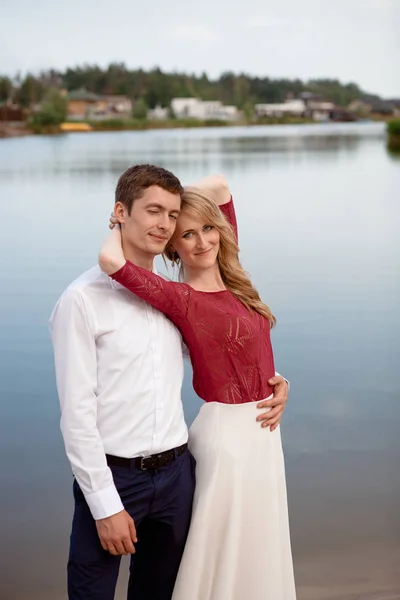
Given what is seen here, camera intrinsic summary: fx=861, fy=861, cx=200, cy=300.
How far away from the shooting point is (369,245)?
12922 mm

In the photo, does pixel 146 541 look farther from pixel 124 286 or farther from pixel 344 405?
pixel 344 405

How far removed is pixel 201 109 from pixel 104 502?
43.4 meters

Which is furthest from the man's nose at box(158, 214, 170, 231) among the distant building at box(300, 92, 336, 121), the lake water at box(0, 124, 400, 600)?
the distant building at box(300, 92, 336, 121)

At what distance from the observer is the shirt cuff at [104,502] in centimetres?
183

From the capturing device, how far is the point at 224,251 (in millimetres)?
2148

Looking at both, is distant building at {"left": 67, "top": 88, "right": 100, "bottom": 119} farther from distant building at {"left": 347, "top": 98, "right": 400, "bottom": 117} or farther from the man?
the man

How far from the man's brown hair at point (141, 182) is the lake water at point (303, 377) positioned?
1.60m

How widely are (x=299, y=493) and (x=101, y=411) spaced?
2.45 meters

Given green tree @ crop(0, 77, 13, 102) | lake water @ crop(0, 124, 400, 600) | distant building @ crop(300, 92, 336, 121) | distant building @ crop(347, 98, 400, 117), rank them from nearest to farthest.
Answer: lake water @ crop(0, 124, 400, 600)
distant building @ crop(347, 98, 400, 117)
green tree @ crop(0, 77, 13, 102)
distant building @ crop(300, 92, 336, 121)

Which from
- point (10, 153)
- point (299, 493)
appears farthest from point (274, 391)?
point (10, 153)

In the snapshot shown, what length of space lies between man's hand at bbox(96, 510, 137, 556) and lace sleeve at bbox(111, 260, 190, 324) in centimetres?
46

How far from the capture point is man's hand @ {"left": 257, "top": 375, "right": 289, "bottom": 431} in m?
2.10

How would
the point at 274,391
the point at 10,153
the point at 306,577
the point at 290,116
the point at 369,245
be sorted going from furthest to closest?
the point at 290,116, the point at 10,153, the point at 369,245, the point at 306,577, the point at 274,391

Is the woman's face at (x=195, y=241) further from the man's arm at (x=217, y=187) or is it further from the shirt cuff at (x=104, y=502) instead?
the shirt cuff at (x=104, y=502)
